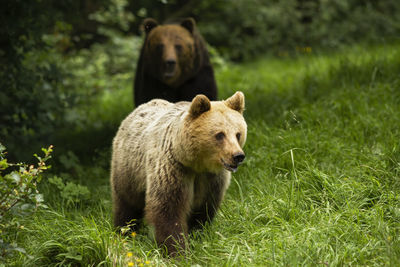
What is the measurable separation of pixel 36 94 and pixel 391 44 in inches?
242

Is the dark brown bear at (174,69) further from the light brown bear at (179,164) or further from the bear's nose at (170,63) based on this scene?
the light brown bear at (179,164)

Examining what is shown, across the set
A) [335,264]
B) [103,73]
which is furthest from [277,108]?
[103,73]

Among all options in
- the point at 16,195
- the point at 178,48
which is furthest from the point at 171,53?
the point at 16,195

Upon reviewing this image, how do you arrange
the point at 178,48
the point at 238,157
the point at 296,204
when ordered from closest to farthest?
the point at 238,157
the point at 296,204
the point at 178,48

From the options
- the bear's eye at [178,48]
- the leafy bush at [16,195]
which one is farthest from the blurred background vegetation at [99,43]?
the leafy bush at [16,195]

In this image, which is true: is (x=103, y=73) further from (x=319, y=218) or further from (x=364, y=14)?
(x=319, y=218)

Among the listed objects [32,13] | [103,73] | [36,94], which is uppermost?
[32,13]

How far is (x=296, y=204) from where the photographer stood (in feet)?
13.3

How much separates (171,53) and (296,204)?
9.79 feet

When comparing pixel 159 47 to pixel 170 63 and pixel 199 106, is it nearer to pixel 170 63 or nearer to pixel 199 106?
pixel 170 63

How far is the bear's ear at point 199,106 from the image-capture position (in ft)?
11.7

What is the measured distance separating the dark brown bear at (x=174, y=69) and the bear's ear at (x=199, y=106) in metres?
2.64

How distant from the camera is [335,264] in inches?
127

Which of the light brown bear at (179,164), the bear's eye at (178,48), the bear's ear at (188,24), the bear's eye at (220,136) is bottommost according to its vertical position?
the light brown bear at (179,164)
